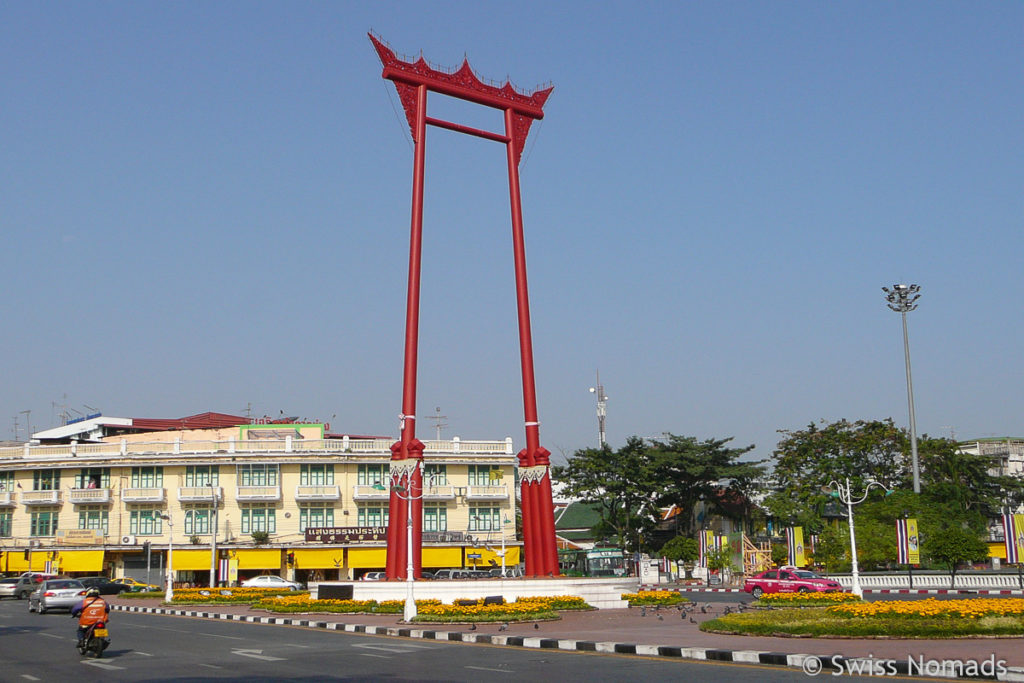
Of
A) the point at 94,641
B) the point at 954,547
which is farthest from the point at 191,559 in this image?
the point at 94,641

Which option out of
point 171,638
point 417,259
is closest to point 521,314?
point 417,259

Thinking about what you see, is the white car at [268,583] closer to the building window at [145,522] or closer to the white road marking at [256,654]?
the building window at [145,522]

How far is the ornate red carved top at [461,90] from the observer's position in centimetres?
3603

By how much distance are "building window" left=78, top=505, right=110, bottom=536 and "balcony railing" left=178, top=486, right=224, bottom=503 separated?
5050 mm

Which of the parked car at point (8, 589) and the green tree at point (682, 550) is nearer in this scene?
Answer: the parked car at point (8, 589)

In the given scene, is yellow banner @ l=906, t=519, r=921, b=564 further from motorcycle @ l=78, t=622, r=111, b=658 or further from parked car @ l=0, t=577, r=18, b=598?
parked car @ l=0, t=577, r=18, b=598

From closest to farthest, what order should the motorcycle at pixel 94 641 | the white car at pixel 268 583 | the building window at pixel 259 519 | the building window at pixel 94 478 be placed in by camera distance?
the motorcycle at pixel 94 641, the white car at pixel 268 583, the building window at pixel 259 519, the building window at pixel 94 478

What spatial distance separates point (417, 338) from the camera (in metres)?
34.7

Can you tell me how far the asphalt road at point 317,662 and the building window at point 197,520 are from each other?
36.9 metres

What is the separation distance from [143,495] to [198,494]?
3.46 meters

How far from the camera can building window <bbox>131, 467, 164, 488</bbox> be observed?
203 ft

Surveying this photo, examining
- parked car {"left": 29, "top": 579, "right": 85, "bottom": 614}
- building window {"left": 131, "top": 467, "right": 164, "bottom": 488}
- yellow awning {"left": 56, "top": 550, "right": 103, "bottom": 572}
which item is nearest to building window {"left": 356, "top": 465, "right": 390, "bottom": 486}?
building window {"left": 131, "top": 467, "right": 164, "bottom": 488}

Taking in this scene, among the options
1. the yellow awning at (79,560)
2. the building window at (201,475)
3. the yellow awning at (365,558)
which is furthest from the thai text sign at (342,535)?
the yellow awning at (79,560)

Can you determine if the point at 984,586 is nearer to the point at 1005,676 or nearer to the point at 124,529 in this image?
the point at 1005,676
